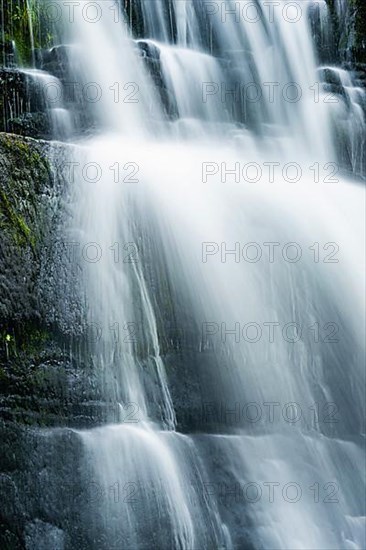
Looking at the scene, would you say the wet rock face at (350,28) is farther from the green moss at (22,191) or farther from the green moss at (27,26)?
the green moss at (22,191)

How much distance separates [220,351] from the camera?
483cm

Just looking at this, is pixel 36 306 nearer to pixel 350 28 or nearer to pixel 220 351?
pixel 220 351

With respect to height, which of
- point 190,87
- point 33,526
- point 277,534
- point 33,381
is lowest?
point 277,534

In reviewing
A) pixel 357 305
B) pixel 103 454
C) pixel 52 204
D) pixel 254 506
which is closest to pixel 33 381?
pixel 103 454

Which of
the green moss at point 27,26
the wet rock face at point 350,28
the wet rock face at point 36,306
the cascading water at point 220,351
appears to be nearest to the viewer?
the wet rock face at point 36,306

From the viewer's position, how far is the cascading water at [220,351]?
3943mm

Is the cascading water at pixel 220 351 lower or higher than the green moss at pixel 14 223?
lower

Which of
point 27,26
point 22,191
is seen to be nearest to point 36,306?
point 22,191

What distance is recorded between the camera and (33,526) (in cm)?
348

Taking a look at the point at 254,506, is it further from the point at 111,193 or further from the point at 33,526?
the point at 111,193

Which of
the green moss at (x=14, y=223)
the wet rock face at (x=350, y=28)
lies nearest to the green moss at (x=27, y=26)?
the wet rock face at (x=350, y=28)

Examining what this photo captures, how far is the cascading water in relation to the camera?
3943mm

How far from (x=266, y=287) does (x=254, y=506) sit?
1615mm

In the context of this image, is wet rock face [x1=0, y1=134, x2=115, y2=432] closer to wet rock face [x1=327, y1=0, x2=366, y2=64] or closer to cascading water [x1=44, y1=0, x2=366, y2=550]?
cascading water [x1=44, y1=0, x2=366, y2=550]
